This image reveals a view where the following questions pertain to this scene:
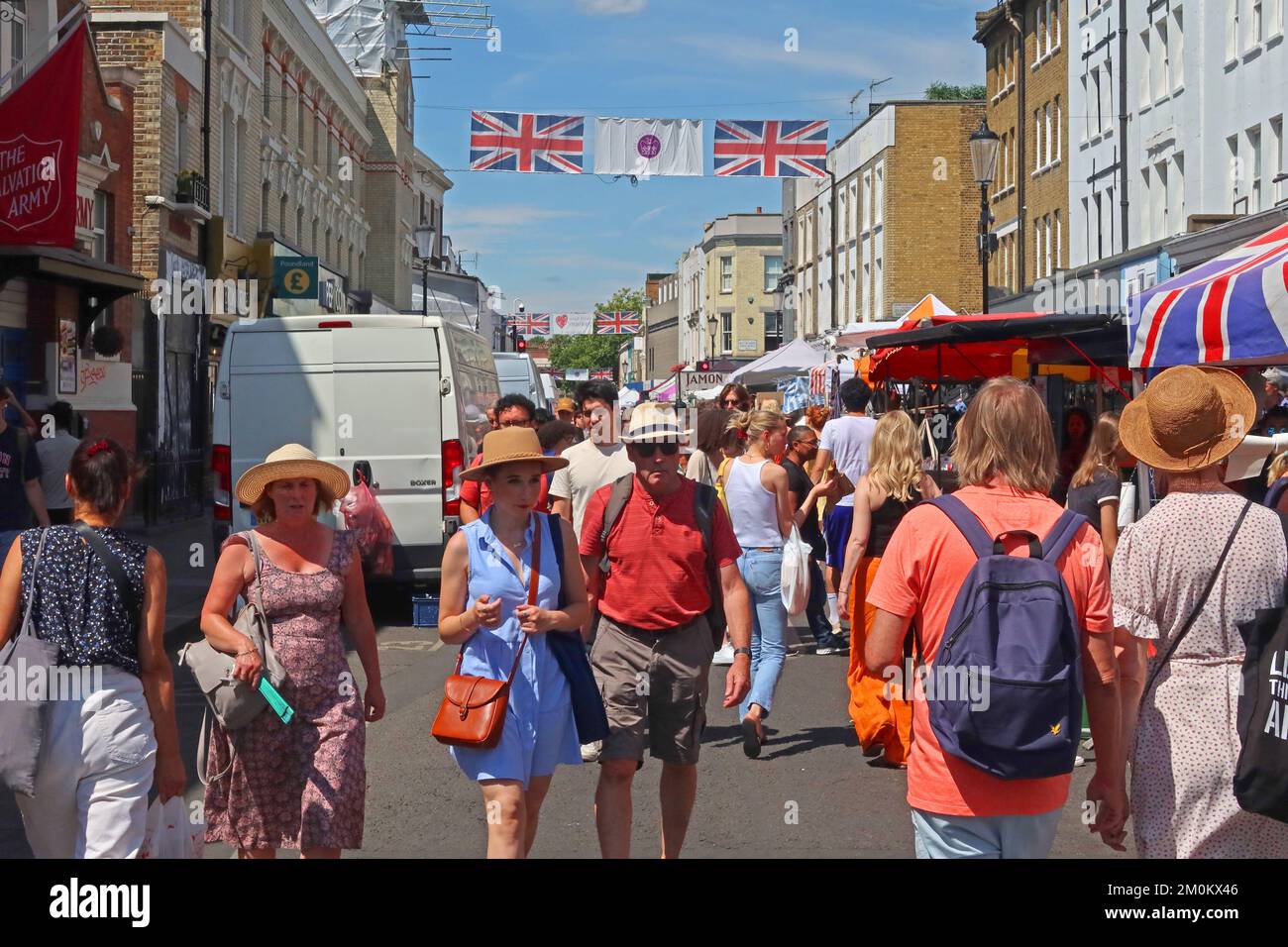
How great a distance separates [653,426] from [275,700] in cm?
189

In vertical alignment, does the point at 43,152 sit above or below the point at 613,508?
above

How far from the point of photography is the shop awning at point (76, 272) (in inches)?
674

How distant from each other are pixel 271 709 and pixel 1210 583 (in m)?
3.00

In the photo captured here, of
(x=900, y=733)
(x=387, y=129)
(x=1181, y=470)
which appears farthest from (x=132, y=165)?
(x=387, y=129)

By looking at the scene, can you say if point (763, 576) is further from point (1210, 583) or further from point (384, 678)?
point (1210, 583)

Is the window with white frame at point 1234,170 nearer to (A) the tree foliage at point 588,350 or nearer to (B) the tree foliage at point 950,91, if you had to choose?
(B) the tree foliage at point 950,91

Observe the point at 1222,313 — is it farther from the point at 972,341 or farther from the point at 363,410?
the point at 363,410

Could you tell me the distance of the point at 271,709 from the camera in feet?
16.6

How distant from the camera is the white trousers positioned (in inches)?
186

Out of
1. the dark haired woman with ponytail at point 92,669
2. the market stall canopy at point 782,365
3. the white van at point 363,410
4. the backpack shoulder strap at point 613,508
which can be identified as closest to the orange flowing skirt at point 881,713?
the backpack shoulder strap at point 613,508

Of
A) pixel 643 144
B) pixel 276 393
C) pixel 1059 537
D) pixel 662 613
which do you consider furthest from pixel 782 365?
pixel 1059 537

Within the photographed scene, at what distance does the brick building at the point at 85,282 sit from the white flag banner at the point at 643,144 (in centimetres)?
693

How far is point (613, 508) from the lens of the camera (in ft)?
20.0

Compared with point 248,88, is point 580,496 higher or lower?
lower
